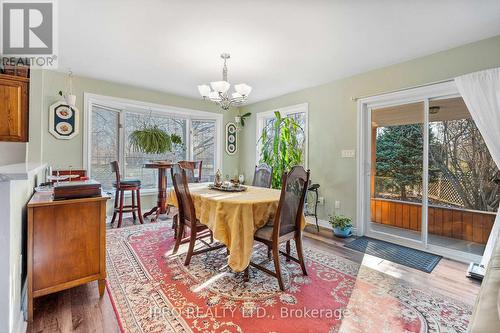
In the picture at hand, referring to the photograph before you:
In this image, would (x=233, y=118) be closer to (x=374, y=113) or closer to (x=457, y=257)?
(x=374, y=113)

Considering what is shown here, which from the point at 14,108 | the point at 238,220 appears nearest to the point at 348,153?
the point at 238,220

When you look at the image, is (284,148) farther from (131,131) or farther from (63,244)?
(63,244)

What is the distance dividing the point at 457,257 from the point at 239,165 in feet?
13.6

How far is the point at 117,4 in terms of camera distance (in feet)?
6.47

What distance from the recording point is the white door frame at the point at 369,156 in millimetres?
2759

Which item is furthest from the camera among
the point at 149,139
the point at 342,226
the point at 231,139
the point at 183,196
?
the point at 231,139

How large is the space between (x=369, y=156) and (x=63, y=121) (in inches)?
180

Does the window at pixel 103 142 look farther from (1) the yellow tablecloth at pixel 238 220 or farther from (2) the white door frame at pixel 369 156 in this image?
(2) the white door frame at pixel 369 156

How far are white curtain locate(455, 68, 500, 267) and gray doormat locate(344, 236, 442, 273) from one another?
1.51 ft

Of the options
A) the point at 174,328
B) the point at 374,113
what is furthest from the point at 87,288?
the point at 374,113

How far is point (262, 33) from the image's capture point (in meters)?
2.39

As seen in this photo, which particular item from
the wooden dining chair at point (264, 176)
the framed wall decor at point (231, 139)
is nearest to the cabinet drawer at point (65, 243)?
the wooden dining chair at point (264, 176)

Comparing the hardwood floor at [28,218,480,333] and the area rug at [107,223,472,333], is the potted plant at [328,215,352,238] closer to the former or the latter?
the hardwood floor at [28,218,480,333]

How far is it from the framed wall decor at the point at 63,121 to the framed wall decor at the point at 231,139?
280 cm
